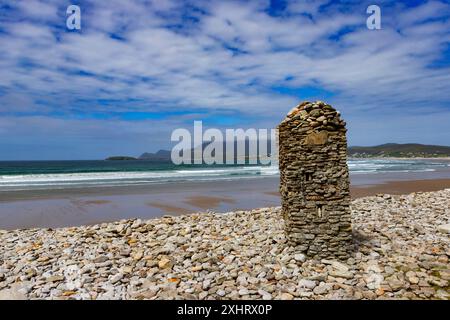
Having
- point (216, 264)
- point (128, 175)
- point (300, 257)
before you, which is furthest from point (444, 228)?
point (128, 175)

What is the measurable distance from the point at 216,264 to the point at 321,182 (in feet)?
9.65

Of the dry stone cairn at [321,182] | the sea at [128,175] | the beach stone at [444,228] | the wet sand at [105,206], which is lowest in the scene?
the wet sand at [105,206]

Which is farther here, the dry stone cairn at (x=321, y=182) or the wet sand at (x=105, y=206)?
the wet sand at (x=105, y=206)

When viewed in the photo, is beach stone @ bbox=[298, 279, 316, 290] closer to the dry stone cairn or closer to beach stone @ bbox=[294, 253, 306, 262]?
beach stone @ bbox=[294, 253, 306, 262]

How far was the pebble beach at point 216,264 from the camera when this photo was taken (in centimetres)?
631

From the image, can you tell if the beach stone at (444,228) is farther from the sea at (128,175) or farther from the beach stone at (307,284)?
the sea at (128,175)

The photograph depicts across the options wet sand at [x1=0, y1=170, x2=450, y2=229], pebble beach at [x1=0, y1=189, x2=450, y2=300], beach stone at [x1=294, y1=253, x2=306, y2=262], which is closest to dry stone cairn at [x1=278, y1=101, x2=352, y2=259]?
beach stone at [x1=294, y1=253, x2=306, y2=262]

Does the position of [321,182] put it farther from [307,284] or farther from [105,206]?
[105,206]

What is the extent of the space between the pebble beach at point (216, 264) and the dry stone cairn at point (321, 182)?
0.43 m

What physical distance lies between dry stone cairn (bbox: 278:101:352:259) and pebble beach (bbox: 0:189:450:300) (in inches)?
16.9

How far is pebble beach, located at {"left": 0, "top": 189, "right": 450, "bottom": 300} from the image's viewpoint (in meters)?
6.31

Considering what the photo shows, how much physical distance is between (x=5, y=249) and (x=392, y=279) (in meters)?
9.25

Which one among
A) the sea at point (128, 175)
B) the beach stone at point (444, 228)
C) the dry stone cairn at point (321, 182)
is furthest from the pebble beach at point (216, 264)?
the sea at point (128, 175)
